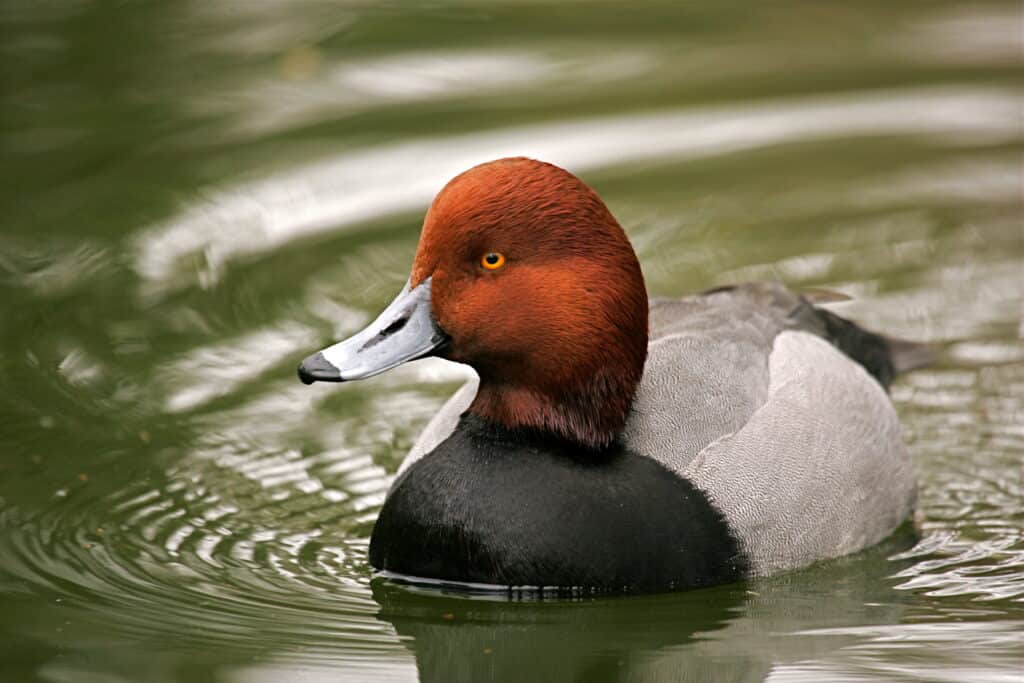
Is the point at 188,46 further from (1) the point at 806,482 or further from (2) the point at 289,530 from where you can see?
(1) the point at 806,482

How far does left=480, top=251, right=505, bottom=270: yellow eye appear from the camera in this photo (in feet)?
18.9

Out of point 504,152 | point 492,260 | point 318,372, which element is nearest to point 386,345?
point 318,372

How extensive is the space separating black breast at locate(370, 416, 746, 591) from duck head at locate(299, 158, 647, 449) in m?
0.19

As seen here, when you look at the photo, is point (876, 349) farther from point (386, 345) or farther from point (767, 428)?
point (386, 345)

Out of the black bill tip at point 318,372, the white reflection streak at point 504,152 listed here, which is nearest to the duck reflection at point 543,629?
the black bill tip at point 318,372

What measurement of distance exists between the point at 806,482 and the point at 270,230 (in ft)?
12.1

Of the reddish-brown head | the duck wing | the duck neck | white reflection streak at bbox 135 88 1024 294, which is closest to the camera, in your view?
the reddish-brown head

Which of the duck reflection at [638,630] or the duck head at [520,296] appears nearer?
the duck reflection at [638,630]

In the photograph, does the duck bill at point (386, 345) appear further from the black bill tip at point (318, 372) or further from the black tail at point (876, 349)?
the black tail at point (876, 349)

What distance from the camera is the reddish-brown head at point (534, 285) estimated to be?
18.8 ft

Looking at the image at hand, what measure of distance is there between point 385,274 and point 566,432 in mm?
2911

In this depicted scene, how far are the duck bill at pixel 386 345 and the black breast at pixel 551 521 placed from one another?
1.37 ft

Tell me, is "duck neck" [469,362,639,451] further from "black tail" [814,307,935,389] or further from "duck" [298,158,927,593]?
"black tail" [814,307,935,389]

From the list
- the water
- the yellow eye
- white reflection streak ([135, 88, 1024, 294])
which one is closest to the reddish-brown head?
the yellow eye
